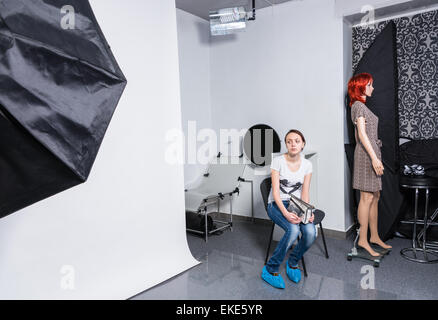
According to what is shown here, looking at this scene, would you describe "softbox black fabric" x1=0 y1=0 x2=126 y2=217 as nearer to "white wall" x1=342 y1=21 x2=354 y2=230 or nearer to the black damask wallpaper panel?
"white wall" x1=342 y1=21 x2=354 y2=230

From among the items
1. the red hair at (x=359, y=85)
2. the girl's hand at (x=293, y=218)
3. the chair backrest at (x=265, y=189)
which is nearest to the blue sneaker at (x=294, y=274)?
the girl's hand at (x=293, y=218)

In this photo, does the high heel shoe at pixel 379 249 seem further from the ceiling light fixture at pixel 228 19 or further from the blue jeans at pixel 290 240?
the ceiling light fixture at pixel 228 19

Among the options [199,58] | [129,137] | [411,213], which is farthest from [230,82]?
[411,213]

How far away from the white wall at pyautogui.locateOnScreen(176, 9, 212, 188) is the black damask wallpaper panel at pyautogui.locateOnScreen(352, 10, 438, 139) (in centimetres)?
197

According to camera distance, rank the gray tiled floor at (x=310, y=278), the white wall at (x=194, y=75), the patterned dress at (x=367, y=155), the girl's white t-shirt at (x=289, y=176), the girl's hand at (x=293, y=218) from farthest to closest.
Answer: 1. the white wall at (x=194, y=75)
2. the patterned dress at (x=367, y=155)
3. the girl's white t-shirt at (x=289, y=176)
4. the girl's hand at (x=293, y=218)
5. the gray tiled floor at (x=310, y=278)

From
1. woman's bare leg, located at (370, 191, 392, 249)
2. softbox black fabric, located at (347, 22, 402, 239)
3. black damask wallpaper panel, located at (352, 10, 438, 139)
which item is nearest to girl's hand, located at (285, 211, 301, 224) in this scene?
woman's bare leg, located at (370, 191, 392, 249)

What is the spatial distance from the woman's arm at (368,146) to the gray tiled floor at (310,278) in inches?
31.8

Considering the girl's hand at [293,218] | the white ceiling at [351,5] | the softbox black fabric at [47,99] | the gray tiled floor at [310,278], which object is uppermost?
the white ceiling at [351,5]

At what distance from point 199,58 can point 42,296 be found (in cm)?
316

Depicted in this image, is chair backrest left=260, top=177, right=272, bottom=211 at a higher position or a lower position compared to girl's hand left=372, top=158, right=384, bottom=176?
lower

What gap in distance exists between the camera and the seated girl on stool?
246cm

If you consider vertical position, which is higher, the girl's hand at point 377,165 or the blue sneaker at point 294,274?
the girl's hand at point 377,165

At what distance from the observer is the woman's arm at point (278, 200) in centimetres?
246

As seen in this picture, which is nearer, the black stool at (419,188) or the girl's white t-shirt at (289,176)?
the girl's white t-shirt at (289,176)
